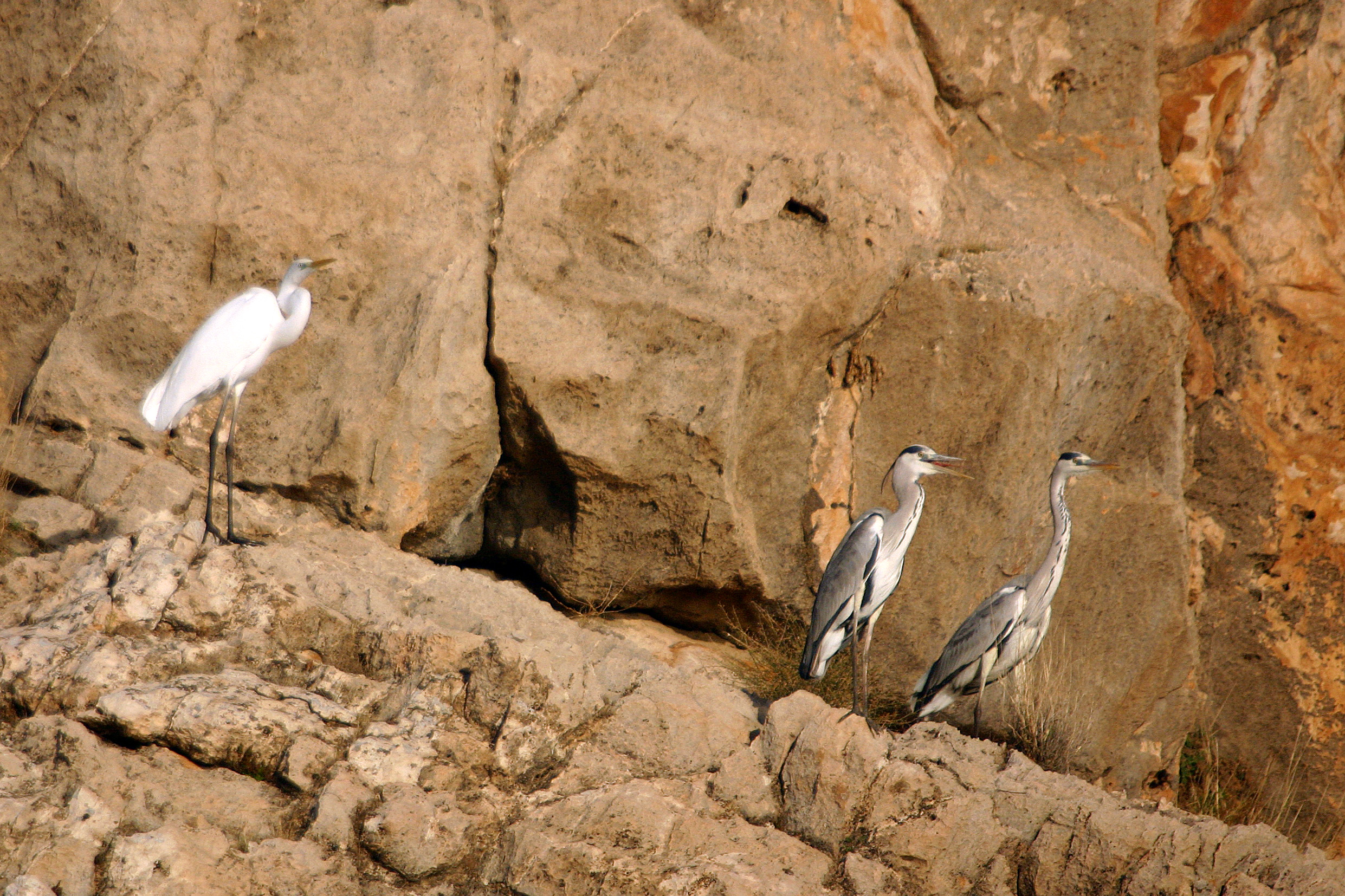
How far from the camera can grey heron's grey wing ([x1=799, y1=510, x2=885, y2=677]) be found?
4988 mm

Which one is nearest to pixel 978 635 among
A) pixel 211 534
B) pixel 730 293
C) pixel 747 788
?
pixel 747 788

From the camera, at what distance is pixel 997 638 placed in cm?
532

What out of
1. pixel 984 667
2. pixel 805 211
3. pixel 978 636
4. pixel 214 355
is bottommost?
pixel 984 667

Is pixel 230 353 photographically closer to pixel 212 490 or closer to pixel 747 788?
pixel 212 490

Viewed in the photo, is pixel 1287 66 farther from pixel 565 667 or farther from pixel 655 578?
pixel 565 667

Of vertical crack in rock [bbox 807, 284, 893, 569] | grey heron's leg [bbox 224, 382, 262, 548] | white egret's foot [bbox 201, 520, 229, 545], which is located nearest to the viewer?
white egret's foot [bbox 201, 520, 229, 545]

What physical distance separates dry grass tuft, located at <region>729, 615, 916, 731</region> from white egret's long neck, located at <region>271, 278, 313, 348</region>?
302cm

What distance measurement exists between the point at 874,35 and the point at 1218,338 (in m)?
3.14

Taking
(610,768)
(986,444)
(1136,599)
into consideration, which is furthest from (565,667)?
(1136,599)

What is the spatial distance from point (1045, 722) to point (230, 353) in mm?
4207

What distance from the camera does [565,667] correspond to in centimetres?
414

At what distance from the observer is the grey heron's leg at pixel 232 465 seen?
4816mm

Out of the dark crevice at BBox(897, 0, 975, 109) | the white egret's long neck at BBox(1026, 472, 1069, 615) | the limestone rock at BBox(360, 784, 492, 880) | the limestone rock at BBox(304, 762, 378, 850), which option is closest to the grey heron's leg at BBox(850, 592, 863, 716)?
the white egret's long neck at BBox(1026, 472, 1069, 615)

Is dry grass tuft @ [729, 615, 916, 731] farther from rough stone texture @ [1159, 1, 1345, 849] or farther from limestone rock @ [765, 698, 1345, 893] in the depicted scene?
rough stone texture @ [1159, 1, 1345, 849]
